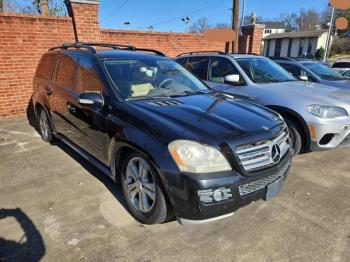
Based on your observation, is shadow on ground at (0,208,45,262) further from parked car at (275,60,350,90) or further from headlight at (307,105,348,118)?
parked car at (275,60,350,90)

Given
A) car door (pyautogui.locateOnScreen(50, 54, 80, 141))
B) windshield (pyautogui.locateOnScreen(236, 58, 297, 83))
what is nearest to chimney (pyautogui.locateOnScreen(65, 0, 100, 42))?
car door (pyautogui.locateOnScreen(50, 54, 80, 141))

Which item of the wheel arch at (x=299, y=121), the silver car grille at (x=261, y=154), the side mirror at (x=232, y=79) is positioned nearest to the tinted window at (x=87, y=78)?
the silver car grille at (x=261, y=154)

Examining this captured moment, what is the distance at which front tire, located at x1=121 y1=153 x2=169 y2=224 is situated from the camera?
266 cm

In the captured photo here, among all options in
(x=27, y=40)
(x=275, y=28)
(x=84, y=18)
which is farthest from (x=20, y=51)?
(x=275, y=28)

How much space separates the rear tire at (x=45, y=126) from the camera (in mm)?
5262

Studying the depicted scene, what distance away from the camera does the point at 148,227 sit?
2955 millimetres

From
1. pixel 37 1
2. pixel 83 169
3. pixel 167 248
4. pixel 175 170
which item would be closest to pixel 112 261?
pixel 167 248

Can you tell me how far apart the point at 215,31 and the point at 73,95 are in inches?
382

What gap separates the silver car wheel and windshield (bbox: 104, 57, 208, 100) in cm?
79

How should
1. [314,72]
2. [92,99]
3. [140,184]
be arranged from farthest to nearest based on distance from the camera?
[314,72] < [92,99] < [140,184]

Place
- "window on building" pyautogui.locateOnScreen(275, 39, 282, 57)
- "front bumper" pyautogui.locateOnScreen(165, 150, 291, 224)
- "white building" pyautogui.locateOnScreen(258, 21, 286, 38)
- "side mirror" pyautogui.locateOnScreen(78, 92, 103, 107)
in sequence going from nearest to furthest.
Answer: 1. "front bumper" pyautogui.locateOnScreen(165, 150, 291, 224)
2. "side mirror" pyautogui.locateOnScreen(78, 92, 103, 107)
3. "window on building" pyautogui.locateOnScreen(275, 39, 282, 57)
4. "white building" pyautogui.locateOnScreen(258, 21, 286, 38)

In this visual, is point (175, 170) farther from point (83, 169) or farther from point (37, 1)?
point (37, 1)

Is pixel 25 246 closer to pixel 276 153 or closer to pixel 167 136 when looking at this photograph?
pixel 167 136

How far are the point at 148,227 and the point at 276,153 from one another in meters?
1.43
